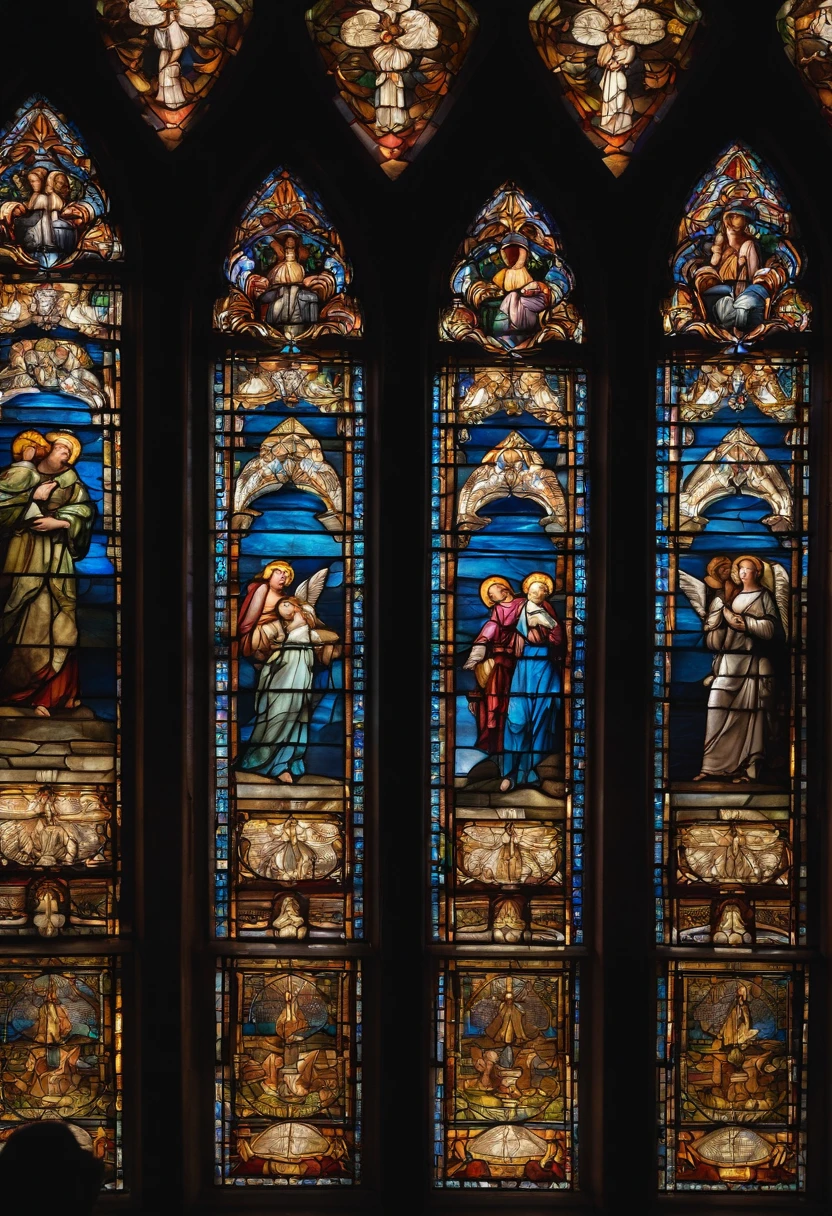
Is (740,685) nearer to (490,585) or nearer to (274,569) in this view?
(490,585)

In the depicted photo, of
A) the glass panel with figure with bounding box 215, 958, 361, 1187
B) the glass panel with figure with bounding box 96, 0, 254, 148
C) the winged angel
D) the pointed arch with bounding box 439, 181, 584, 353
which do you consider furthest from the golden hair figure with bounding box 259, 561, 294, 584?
the glass panel with figure with bounding box 96, 0, 254, 148

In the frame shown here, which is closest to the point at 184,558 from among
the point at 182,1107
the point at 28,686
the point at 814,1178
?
the point at 28,686

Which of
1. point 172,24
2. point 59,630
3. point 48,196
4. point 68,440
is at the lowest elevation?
point 59,630

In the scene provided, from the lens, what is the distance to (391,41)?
5.66 metres

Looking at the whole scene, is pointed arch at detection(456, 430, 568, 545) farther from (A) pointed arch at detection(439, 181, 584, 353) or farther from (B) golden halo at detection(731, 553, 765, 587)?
(B) golden halo at detection(731, 553, 765, 587)

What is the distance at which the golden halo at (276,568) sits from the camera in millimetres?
5633

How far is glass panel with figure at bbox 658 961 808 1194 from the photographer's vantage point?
5613mm

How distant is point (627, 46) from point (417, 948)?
3.59 m

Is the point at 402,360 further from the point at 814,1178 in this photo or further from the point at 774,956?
the point at 814,1178

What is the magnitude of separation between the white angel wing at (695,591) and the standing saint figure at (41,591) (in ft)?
7.59

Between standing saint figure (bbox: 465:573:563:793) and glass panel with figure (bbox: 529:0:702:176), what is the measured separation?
1856mm

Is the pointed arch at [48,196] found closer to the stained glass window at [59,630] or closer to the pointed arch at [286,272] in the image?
the stained glass window at [59,630]

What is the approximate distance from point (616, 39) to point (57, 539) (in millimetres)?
2931

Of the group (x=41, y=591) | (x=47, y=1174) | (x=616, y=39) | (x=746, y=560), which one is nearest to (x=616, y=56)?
(x=616, y=39)
